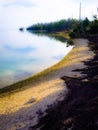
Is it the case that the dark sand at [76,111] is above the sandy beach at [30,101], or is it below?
above

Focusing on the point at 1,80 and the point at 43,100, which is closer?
the point at 43,100

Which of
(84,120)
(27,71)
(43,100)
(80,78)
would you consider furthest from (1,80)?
(84,120)

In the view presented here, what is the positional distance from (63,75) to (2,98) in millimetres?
7340

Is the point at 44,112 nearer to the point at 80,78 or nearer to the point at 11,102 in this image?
the point at 11,102

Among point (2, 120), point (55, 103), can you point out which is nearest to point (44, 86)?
point (55, 103)

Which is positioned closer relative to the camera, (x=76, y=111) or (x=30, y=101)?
(x=76, y=111)

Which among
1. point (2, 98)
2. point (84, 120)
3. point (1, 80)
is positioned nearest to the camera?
point (84, 120)

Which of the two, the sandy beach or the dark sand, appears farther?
the sandy beach

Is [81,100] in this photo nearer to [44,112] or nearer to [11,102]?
[44,112]

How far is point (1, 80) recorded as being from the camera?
32188mm

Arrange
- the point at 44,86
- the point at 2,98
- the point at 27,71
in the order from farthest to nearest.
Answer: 1. the point at 27,71
2. the point at 44,86
3. the point at 2,98

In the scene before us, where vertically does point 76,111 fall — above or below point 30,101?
above

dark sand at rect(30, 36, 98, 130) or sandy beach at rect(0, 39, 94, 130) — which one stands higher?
dark sand at rect(30, 36, 98, 130)

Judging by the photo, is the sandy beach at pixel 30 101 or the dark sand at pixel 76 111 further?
the sandy beach at pixel 30 101
